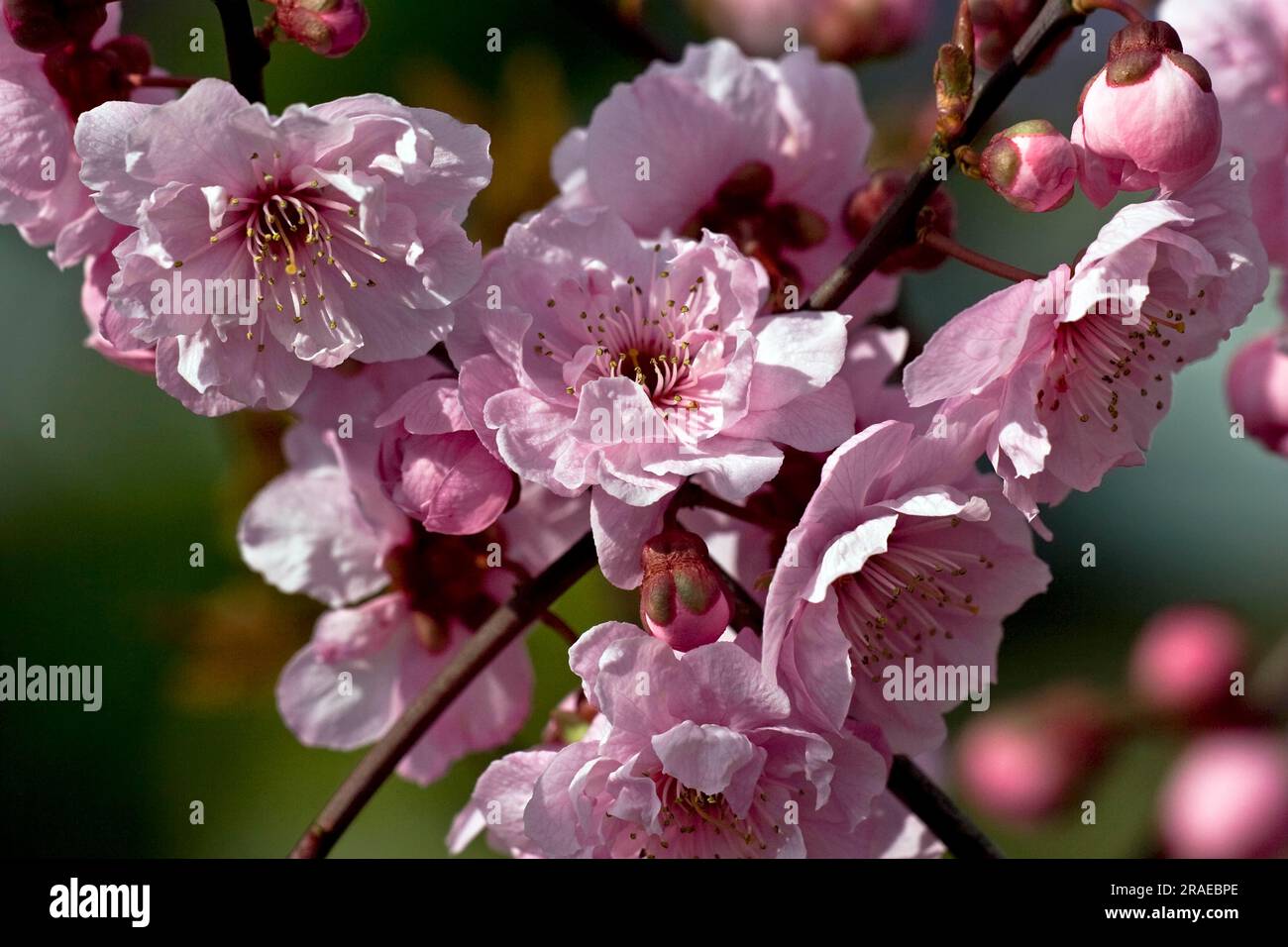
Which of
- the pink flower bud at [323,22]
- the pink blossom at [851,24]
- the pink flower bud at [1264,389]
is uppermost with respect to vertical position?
the pink flower bud at [323,22]

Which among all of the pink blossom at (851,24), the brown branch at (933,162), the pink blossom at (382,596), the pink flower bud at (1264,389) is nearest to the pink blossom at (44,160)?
the pink blossom at (382,596)

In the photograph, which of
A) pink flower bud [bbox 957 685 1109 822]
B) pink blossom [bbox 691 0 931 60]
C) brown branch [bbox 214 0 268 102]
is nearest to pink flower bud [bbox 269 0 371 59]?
brown branch [bbox 214 0 268 102]

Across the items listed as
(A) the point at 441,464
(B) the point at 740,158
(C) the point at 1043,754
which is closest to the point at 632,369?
(A) the point at 441,464

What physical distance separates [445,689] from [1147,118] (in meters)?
0.51

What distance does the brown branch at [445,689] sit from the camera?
2.66 ft

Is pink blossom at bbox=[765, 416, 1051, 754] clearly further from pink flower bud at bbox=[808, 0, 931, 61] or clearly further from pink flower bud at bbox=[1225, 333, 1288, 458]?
pink flower bud at bbox=[808, 0, 931, 61]

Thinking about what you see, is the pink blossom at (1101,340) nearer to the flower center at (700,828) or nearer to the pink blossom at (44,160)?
the flower center at (700,828)

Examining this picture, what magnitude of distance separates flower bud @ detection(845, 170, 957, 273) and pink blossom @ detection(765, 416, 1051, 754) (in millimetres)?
136

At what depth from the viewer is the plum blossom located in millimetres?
730

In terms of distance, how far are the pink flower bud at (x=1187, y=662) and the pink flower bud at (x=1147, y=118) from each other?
1.19m
